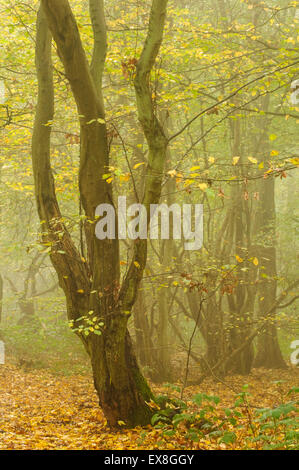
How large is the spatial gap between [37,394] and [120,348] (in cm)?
486

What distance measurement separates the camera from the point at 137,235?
17.8 feet

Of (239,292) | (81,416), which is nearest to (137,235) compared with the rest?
(81,416)

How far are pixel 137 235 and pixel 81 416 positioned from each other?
3.34 m

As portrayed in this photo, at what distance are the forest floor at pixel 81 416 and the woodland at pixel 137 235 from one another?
4 cm

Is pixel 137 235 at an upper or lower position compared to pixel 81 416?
upper

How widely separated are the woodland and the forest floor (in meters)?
0.04

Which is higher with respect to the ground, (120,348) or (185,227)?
(185,227)

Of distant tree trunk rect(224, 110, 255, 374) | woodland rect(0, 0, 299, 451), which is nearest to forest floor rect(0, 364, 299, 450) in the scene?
woodland rect(0, 0, 299, 451)

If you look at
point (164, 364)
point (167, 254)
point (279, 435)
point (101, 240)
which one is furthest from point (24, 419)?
point (167, 254)

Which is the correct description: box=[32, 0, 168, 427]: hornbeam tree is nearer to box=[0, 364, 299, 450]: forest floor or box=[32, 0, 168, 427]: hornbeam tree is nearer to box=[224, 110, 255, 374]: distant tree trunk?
box=[0, 364, 299, 450]: forest floor

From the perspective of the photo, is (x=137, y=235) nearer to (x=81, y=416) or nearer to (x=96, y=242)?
(x=96, y=242)

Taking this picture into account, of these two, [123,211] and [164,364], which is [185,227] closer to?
[123,211]

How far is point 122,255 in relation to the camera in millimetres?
12570

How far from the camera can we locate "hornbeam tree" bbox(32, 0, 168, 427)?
5273 mm
